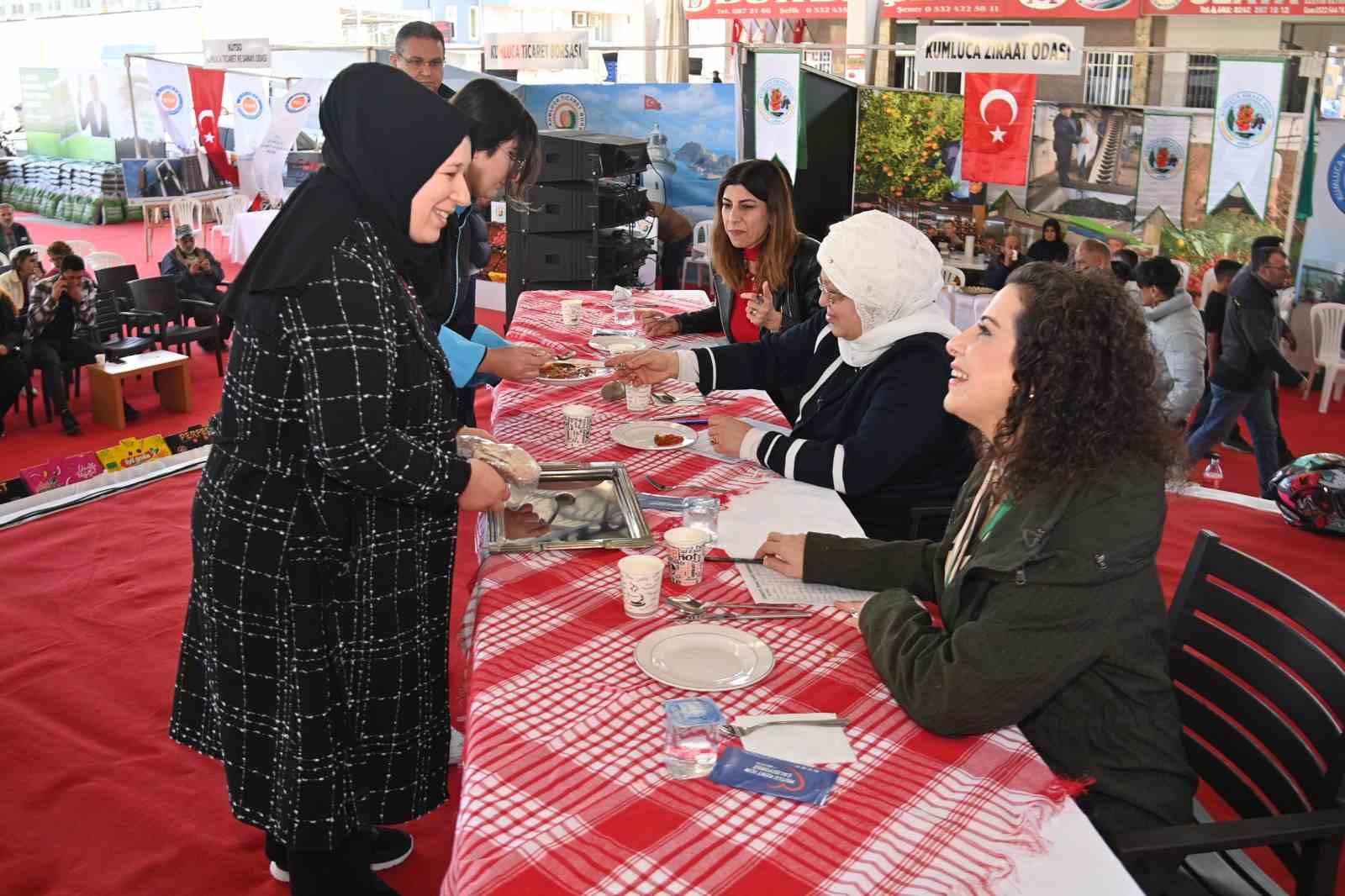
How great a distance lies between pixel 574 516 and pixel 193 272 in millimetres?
7242

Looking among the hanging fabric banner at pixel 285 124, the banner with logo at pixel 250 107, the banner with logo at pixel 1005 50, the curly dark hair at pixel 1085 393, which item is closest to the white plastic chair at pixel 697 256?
the banner with logo at pixel 1005 50

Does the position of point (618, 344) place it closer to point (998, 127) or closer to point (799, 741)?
point (799, 741)

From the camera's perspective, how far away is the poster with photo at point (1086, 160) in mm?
8883

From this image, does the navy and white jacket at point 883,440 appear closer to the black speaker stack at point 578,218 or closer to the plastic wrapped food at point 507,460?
the plastic wrapped food at point 507,460

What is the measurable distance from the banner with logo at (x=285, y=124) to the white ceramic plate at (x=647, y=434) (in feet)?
22.9

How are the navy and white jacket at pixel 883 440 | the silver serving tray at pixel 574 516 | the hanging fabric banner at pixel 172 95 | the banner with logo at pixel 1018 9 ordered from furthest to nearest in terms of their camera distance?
1. the banner with logo at pixel 1018 9
2. the hanging fabric banner at pixel 172 95
3. the navy and white jacket at pixel 883 440
4. the silver serving tray at pixel 574 516

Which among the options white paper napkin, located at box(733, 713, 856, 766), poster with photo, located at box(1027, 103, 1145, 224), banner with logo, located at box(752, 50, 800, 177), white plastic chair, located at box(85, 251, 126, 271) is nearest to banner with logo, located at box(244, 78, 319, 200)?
white plastic chair, located at box(85, 251, 126, 271)

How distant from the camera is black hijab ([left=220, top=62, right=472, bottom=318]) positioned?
1828 millimetres

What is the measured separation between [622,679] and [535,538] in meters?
0.60

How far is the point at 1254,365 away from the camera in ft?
19.2

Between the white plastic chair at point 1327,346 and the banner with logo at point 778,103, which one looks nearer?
the banner with logo at point 778,103

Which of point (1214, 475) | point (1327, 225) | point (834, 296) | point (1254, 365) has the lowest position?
point (1214, 475)

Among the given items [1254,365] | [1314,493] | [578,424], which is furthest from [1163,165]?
[578,424]

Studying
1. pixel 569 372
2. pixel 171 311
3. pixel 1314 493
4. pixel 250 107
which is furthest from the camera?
pixel 250 107
